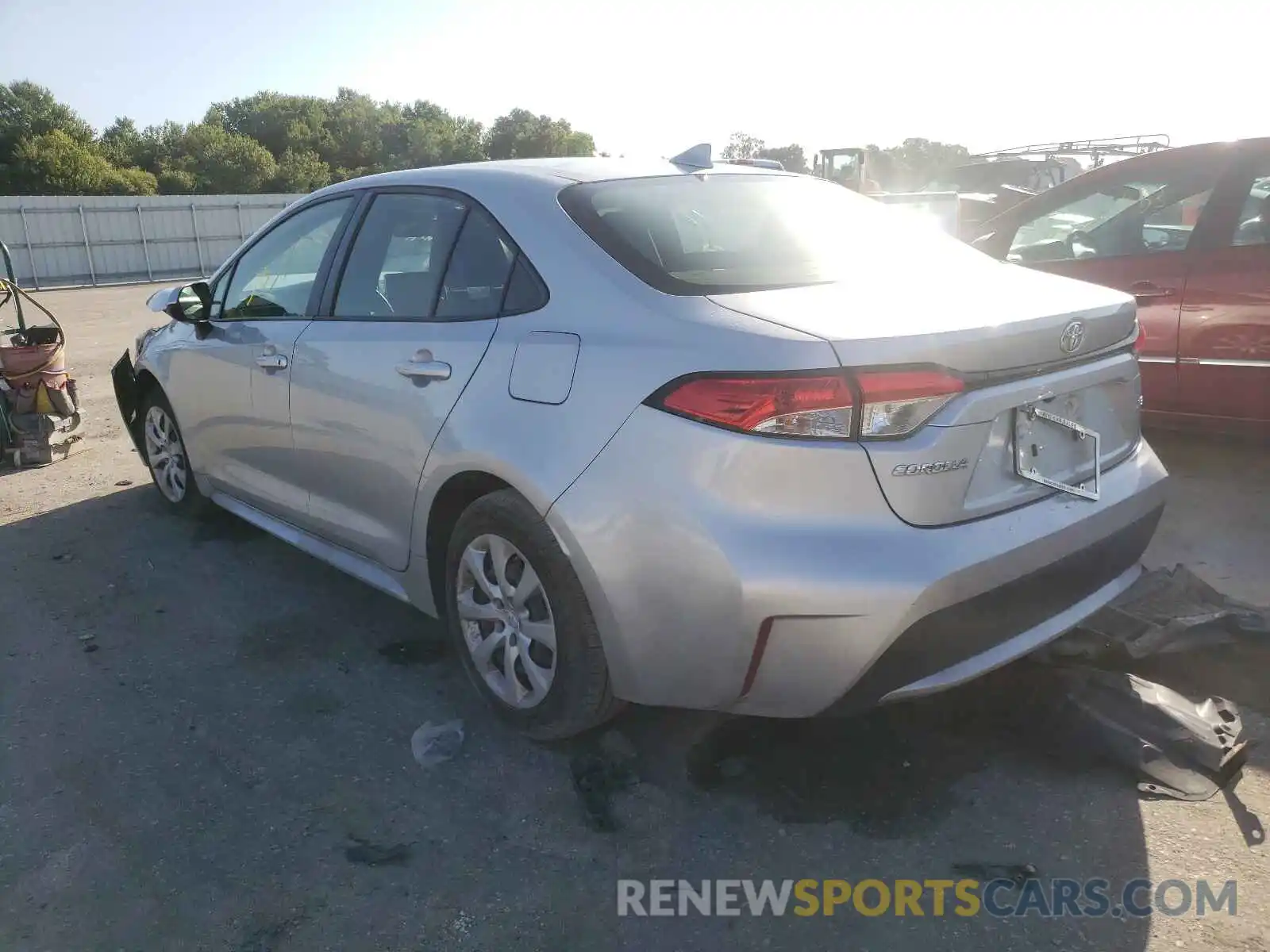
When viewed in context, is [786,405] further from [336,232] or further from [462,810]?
[336,232]

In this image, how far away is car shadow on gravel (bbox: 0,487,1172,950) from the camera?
2301mm

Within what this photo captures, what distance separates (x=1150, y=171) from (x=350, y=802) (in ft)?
16.2

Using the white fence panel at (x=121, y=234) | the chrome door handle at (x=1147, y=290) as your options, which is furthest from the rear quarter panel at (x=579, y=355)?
the white fence panel at (x=121, y=234)

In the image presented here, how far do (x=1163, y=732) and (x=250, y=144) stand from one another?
56.3m

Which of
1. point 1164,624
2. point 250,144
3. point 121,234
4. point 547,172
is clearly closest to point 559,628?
point 547,172

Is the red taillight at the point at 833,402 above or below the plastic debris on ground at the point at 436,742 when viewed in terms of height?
above

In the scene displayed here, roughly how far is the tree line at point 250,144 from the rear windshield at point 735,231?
28922mm

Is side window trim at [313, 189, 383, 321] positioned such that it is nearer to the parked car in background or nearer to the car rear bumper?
the car rear bumper

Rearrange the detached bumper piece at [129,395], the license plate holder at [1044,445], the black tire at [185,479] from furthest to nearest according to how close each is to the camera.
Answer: the detached bumper piece at [129,395]
the black tire at [185,479]
the license plate holder at [1044,445]

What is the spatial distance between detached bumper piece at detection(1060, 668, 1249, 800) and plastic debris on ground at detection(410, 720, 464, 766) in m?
1.87

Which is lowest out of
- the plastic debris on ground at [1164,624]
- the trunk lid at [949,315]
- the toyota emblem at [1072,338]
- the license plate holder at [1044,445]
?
the plastic debris on ground at [1164,624]

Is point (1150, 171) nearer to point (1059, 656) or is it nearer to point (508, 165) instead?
point (1059, 656)

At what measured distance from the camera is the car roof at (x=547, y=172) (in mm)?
3131

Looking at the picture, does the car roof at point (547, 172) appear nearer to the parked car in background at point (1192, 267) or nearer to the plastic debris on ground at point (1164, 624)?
the plastic debris on ground at point (1164, 624)
